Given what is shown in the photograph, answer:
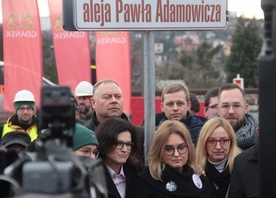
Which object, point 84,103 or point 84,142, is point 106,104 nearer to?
point 84,142

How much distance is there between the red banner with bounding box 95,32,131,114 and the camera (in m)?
13.8

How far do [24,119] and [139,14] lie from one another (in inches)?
142

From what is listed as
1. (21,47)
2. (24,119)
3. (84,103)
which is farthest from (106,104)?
(21,47)

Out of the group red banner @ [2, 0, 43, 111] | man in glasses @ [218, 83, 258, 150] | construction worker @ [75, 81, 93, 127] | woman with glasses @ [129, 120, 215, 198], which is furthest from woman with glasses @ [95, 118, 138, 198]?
red banner @ [2, 0, 43, 111]

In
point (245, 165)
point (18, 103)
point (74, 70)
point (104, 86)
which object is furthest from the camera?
point (74, 70)

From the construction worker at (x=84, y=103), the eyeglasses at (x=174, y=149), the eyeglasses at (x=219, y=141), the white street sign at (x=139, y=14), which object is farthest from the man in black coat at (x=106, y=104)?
the construction worker at (x=84, y=103)

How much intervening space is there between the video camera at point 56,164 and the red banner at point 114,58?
1136cm

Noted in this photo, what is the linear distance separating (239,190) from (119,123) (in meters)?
0.94

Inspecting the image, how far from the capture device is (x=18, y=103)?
27.0ft


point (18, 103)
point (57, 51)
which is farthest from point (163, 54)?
point (18, 103)

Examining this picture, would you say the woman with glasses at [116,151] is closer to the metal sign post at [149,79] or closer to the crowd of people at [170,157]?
the crowd of people at [170,157]

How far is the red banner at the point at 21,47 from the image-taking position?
40.2 feet

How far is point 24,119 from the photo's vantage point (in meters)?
7.75

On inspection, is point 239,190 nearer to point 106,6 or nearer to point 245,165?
point 245,165
